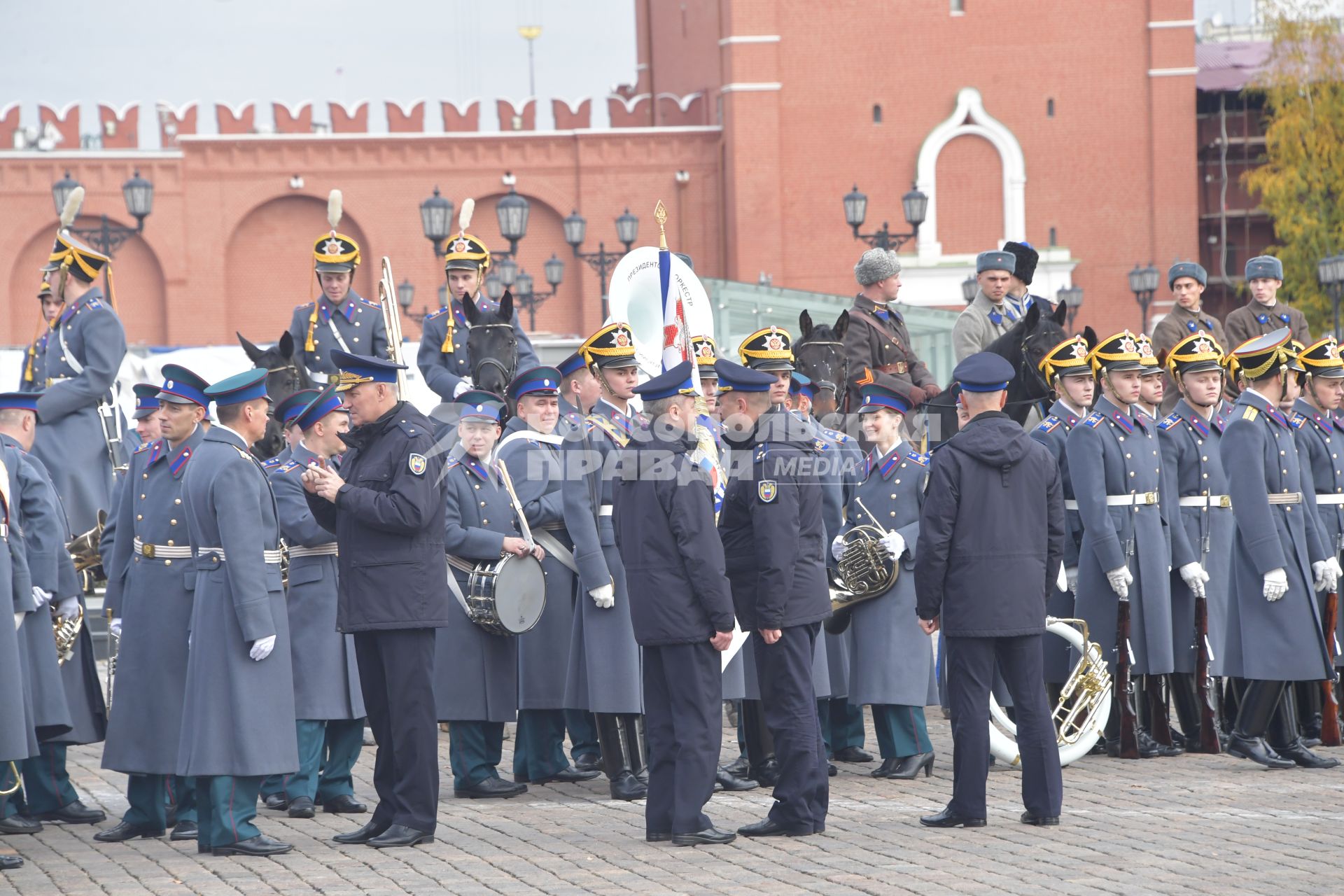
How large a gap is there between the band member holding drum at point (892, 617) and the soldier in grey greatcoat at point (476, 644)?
5.68ft

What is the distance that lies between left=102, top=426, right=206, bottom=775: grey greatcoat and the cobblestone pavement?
0.43 metres

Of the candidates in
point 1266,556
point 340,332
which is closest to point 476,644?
point 340,332

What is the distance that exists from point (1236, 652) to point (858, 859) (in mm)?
3315

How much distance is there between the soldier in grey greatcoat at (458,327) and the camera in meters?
11.3

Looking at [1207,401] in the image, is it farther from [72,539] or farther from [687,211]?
[687,211]

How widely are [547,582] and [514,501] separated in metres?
0.46

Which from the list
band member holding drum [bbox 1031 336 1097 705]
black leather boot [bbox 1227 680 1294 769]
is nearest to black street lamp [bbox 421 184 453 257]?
band member holding drum [bbox 1031 336 1097 705]

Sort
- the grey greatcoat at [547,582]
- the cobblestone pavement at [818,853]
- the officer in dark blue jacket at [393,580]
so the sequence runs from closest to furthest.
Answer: the cobblestone pavement at [818,853]
the officer in dark blue jacket at [393,580]
the grey greatcoat at [547,582]

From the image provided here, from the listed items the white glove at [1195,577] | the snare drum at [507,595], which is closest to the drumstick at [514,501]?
the snare drum at [507,595]

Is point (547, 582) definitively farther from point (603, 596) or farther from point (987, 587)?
point (987, 587)

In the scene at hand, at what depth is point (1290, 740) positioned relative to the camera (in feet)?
31.2

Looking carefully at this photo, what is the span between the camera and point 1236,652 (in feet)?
31.6

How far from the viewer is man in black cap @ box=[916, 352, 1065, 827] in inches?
307

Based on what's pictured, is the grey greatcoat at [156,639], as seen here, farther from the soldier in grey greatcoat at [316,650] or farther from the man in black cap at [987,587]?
the man in black cap at [987,587]
